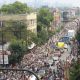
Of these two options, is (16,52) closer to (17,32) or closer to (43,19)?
(17,32)

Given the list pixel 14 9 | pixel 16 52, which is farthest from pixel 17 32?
pixel 14 9

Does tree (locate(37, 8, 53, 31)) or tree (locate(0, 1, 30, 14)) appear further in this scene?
tree (locate(0, 1, 30, 14))

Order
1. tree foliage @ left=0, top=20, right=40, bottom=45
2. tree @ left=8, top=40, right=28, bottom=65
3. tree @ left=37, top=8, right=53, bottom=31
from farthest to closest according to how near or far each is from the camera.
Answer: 1. tree @ left=37, top=8, right=53, bottom=31
2. tree foliage @ left=0, top=20, right=40, bottom=45
3. tree @ left=8, top=40, right=28, bottom=65

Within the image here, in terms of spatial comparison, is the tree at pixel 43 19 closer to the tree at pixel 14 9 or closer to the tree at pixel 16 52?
the tree at pixel 14 9

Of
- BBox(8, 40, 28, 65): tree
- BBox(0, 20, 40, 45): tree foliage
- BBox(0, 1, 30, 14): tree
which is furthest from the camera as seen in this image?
BBox(0, 1, 30, 14): tree

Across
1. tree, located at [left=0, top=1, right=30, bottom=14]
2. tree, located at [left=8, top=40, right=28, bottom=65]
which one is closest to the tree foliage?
tree, located at [left=8, top=40, right=28, bottom=65]

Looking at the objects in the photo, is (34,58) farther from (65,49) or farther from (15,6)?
(15,6)

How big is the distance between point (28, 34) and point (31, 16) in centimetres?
1036

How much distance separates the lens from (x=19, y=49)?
107ft

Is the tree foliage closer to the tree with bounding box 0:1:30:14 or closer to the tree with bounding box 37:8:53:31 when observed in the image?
the tree with bounding box 37:8:53:31

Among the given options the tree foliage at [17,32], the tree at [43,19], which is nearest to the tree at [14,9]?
the tree at [43,19]

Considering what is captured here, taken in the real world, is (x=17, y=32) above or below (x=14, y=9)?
below

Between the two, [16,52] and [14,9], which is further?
[14,9]

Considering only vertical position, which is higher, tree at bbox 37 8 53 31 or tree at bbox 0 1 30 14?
tree at bbox 0 1 30 14
